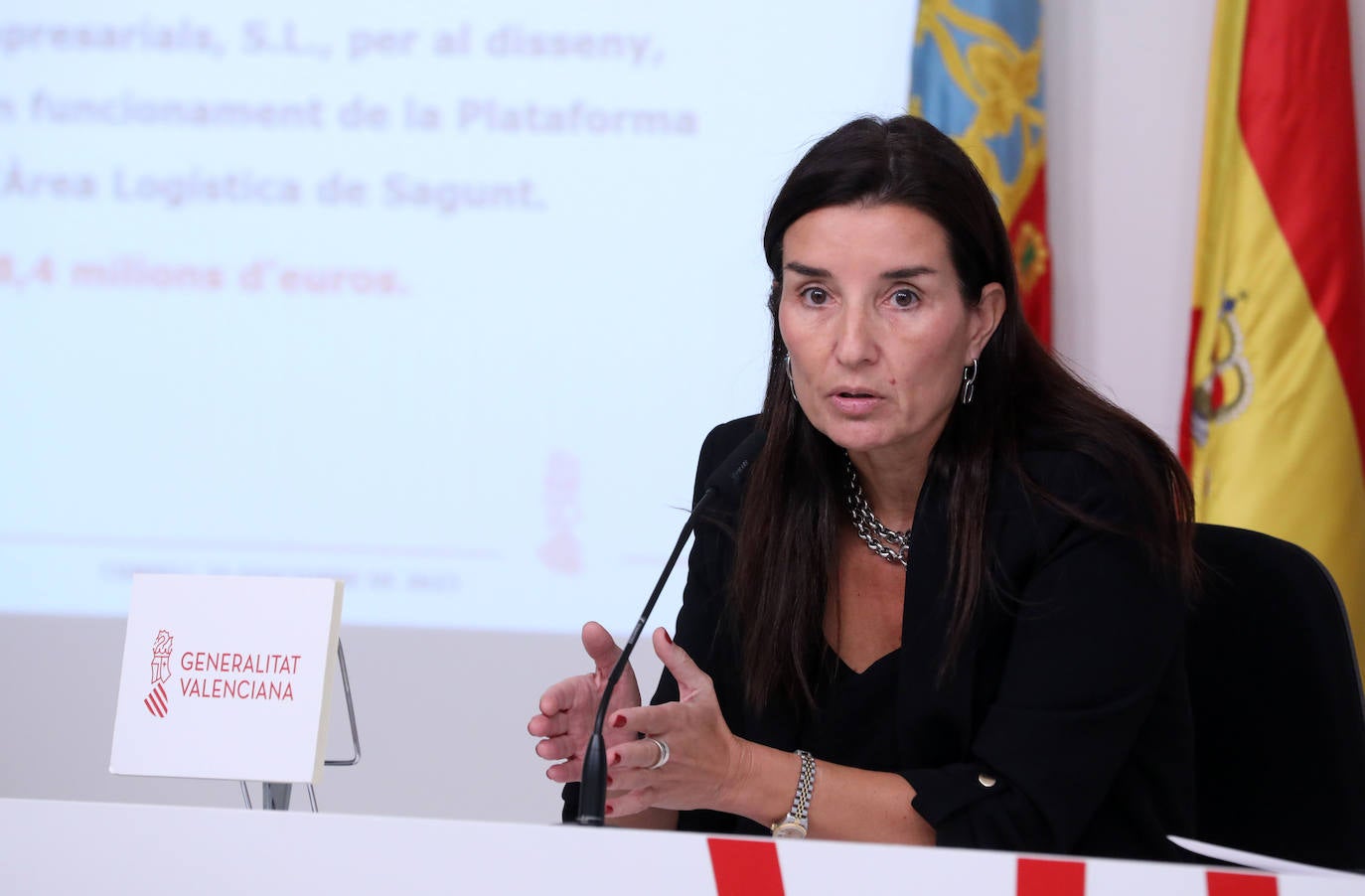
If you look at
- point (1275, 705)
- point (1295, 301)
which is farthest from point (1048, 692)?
point (1295, 301)

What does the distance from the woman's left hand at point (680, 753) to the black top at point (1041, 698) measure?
103 millimetres

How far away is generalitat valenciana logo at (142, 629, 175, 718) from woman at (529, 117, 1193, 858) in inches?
13.1

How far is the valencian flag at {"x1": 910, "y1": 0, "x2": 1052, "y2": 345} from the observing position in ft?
7.68

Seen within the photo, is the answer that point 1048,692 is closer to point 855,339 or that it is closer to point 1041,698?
point 1041,698

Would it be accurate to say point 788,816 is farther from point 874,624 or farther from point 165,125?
point 165,125

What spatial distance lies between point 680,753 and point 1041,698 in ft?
1.17

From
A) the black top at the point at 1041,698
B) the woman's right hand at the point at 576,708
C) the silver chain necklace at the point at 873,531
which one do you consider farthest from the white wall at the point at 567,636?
the woman's right hand at the point at 576,708

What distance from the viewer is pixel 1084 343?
2516mm

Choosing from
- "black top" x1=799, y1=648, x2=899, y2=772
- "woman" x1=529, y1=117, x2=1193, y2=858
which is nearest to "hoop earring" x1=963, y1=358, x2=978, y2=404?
"woman" x1=529, y1=117, x2=1193, y2=858

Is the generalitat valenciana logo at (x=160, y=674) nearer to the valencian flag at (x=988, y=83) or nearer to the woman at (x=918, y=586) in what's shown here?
the woman at (x=918, y=586)

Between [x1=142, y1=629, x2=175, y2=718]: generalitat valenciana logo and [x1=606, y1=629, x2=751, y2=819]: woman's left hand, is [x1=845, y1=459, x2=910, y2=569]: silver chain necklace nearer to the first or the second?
[x1=606, y1=629, x2=751, y2=819]: woman's left hand

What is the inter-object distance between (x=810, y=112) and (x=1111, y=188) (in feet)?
1.92

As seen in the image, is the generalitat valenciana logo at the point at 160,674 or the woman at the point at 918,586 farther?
the woman at the point at 918,586

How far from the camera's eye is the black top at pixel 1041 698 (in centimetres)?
125
